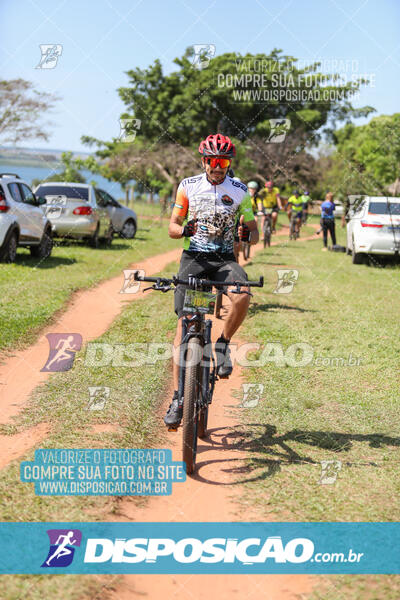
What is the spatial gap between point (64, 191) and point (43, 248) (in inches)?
145

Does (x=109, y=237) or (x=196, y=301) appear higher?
(x=196, y=301)

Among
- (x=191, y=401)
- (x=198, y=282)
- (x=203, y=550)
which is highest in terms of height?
(x=198, y=282)

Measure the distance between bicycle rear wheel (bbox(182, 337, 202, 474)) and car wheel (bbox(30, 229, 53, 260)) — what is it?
11594mm

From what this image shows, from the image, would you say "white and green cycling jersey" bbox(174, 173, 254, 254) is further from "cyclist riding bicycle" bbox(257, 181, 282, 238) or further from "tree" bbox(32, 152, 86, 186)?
"tree" bbox(32, 152, 86, 186)

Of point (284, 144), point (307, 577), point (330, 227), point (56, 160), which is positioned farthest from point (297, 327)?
point (284, 144)

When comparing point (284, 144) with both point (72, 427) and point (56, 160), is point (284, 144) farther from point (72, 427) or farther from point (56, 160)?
point (72, 427)

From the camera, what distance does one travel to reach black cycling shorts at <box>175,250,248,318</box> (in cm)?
491

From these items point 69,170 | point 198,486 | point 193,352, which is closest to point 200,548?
point 198,486

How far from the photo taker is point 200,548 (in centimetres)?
364

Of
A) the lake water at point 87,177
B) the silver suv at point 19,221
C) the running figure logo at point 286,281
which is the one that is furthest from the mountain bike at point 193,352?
the lake water at point 87,177

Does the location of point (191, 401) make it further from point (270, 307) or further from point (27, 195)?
point (27, 195)

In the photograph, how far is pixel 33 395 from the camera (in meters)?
6.13

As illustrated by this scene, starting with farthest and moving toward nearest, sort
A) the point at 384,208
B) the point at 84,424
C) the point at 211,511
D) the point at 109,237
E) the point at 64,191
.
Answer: the point at 109,237, the point at 64,191, the point at 384,208, the point at 84,424, the point at 211,511

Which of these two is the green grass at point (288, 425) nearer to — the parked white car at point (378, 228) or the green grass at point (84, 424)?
the green grass at point (84, 424)
